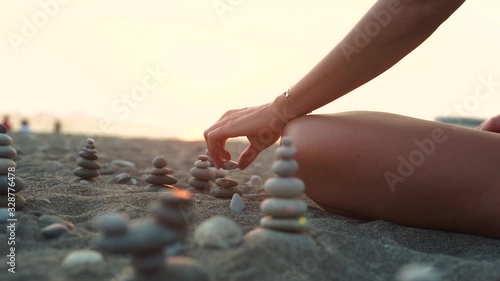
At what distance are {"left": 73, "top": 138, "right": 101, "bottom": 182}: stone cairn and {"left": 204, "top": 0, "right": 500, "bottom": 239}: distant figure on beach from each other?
1260 mm

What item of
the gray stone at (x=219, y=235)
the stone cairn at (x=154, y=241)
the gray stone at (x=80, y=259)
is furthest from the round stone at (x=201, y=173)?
the stone cairn at (x=154, y=241)

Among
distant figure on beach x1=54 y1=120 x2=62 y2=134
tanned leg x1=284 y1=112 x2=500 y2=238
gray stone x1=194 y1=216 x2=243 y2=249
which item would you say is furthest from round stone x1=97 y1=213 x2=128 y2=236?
distant figure on beach x1=54 y1=120 x2=62 y2=134

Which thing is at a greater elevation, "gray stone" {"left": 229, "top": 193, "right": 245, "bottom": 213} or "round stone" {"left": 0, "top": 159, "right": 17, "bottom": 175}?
"round stone" {"left": 0, "top": 159, "right": 17, "bottom": 175}

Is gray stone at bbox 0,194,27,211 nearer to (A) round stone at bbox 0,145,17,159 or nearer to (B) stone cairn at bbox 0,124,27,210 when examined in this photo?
(B) stone cairn at bbox 0,124,27,210

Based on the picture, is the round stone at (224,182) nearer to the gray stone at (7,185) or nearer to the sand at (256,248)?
the sand at (256,248)

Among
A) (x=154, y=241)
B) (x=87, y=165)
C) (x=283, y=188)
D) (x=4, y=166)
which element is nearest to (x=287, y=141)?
(x=283, y=188)

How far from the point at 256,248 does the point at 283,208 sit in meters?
0.26

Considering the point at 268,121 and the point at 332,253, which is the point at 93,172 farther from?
the point at 332,253

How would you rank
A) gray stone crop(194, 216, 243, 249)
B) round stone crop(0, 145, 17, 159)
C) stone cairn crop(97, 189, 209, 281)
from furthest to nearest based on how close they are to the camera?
round stone crop(0, 145, 17, 159) → gray stone crop(194, 216, 243, 249) → stone cairn crop(97, 189, 209, 281)

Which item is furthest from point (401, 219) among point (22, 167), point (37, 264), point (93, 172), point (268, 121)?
point (22, 167)

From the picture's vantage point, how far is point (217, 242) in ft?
5.70

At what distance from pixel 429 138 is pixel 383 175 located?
0.29 m

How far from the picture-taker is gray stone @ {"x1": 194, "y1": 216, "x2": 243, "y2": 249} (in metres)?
1.74

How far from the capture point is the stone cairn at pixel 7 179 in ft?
7.86
